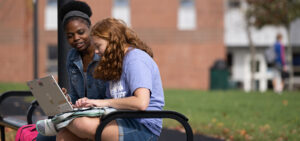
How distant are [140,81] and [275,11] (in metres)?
22.4

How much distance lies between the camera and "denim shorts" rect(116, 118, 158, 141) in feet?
9.39

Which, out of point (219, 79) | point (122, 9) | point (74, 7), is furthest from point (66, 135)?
point (122, 9)

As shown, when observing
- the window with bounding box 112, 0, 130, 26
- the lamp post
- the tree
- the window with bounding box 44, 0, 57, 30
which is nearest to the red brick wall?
the window with bounding box 44, 0, 57, 30

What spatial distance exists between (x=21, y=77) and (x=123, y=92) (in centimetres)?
2631

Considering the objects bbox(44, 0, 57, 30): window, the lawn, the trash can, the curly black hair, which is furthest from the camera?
bbox(44, 0, 57, 30): window

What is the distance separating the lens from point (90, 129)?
2.80 metres

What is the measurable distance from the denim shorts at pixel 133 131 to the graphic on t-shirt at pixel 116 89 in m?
0.19

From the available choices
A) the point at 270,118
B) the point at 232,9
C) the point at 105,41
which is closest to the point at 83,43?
the point at 105,41

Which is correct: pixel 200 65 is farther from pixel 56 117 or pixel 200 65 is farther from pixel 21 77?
pixel 56 117

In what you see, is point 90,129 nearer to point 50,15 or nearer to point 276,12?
point 276,12

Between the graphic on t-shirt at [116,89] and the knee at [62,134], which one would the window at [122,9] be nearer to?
the graphic on t-shirt at [116,89]

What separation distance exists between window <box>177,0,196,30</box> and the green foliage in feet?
14.8

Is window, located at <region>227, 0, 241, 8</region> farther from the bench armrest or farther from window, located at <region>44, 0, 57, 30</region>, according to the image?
the bench armrest

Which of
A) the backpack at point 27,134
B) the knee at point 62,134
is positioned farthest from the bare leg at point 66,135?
the backpack at point 27,134
